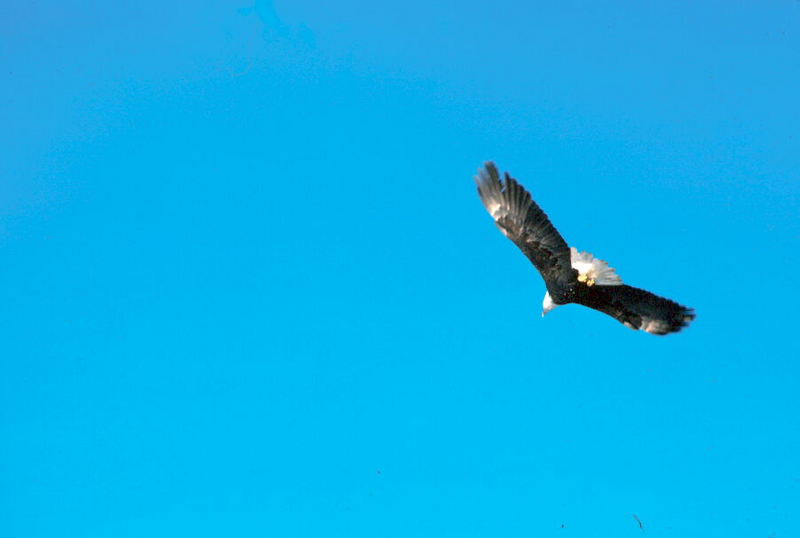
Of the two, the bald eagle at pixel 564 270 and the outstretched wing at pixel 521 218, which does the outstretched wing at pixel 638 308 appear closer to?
the bald eagle at pixel 564 270

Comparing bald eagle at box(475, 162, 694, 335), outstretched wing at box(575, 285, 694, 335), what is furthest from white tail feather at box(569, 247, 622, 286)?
outstretched wing at box(575, 285, 694, 335)

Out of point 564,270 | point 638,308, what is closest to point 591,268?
point 564,270

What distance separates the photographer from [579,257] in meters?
12.2

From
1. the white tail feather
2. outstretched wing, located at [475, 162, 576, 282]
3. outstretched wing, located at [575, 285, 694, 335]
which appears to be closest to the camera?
outstretched wing, located at [475, 162, 576, 282]

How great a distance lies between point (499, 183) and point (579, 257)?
172cm

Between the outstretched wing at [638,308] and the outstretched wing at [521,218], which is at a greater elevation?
the outstretched wing at [521,218]

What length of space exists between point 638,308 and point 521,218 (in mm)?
2478

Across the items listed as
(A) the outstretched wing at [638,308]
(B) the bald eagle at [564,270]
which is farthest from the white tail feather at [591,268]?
(A) the outstretched wing at [638,308]

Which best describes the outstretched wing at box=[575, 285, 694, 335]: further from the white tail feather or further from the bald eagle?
the white tail feather

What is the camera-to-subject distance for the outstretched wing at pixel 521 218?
11.6 meters

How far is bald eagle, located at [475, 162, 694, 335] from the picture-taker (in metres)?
11.6

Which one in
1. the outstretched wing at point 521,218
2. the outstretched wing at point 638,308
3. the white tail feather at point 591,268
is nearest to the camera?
the outstretched wing at point 521,218

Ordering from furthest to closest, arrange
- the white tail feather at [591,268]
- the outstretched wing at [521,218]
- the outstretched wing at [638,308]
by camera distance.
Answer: the outstretched wing at [638,308], the white tail feather at [591,268], the outstretched wing at [521,218]

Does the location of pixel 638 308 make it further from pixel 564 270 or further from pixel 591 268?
pixel 564 270
